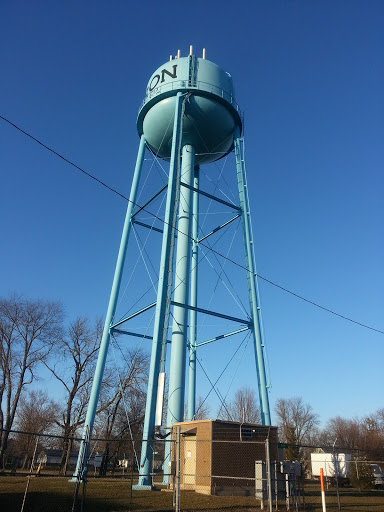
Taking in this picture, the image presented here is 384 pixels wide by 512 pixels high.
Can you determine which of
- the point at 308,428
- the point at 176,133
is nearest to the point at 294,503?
the point at 176,133

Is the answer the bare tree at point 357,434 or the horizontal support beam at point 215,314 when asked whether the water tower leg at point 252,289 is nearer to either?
the horizontal support beam at point 215,314

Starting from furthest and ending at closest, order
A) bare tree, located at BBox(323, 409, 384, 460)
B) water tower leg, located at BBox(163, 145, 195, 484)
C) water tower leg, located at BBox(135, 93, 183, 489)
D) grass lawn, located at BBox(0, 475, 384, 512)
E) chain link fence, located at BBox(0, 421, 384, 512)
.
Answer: bare tree, located at BBox(323, 409, 384, 460) < water tower leg, located at BBox(163, 145, 195, 484) < water tower leg, located at BBox(135, 93, 183, 489) < chain link fence, located at BBox(0, 421, 384, 512) < grass lawn, located at BBox(0, 475, 384, 512)

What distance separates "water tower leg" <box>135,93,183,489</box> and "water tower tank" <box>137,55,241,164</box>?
91cm

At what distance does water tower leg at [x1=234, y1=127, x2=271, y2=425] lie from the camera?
14.3 m

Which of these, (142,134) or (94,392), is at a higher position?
(142,134)

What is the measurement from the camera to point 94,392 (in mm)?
14805

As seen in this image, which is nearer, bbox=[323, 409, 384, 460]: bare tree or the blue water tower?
the blue water tower

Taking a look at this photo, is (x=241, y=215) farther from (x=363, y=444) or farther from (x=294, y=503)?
(x=363, y=444)

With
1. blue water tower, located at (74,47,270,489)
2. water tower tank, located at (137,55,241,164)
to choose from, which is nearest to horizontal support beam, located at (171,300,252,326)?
blue water tower, located at (74,47,270,489)

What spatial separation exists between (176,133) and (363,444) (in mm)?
38850

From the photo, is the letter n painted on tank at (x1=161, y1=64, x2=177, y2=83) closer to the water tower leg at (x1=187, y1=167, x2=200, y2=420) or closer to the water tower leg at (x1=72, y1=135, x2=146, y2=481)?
the water tower leg at (x1=72, y1=135, x2=146, y2=481)

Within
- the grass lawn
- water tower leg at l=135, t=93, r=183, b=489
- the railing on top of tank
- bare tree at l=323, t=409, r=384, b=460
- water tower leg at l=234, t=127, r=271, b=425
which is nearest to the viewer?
the grass lawn

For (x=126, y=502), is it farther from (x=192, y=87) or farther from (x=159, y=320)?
(x=192, y=87)

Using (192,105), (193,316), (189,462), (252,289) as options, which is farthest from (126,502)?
(192,105)
